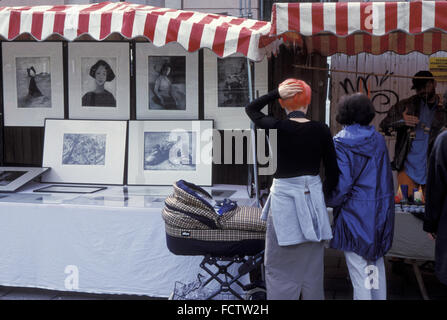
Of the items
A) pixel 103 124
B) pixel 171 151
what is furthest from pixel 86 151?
pixel 171 151

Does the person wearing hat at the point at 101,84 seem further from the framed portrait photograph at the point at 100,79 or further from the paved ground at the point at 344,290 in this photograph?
the paved ground at the point at 344,290

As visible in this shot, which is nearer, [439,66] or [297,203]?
[297,203]

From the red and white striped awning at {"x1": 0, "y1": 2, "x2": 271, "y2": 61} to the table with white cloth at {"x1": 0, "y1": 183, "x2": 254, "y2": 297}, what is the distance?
1321mm

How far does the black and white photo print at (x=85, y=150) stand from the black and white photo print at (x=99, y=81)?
16.1 inches

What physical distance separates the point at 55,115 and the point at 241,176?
2.04 m

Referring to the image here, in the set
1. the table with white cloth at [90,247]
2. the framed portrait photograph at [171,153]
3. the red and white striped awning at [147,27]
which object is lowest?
the table with white cloth at [90,247]

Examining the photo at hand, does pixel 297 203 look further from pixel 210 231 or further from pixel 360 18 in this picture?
pixel 360 18

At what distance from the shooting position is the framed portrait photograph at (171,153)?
16.9 ft

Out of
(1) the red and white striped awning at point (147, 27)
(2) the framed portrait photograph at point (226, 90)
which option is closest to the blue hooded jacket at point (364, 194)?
(1) the red and white striped awning at point (147, 27)

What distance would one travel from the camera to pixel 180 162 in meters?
5.19

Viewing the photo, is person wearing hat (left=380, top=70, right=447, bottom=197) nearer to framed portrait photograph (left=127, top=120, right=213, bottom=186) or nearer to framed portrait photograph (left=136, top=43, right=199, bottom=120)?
framed portrait photograph (left=127, top=120, right=213, bottom=186)

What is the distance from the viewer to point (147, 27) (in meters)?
4.43

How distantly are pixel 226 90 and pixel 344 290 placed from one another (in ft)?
7.26

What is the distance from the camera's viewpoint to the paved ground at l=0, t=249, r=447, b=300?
4.53 metres
